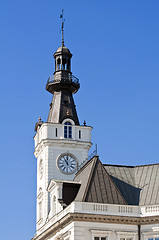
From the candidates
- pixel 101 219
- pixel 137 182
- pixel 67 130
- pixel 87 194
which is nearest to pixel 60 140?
pixel 67 130

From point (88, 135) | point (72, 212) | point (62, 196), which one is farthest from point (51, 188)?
point (88, 135)

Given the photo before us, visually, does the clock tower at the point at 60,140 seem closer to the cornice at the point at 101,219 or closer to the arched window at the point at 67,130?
the arched window at the point at 67,130

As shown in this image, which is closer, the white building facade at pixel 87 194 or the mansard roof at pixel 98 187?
the white building facade at pixel 87 194

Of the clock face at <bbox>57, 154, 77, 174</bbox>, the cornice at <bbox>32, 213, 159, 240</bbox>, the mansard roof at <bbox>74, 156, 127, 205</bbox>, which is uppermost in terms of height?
the clock face at <bbox>57, 154, 77, 174</bbox>

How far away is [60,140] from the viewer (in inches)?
2963

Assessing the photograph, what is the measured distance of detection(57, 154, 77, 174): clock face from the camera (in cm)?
7444

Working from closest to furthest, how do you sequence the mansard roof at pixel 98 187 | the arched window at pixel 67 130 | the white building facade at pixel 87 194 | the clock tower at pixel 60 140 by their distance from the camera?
the white building facade at pixel 87 194, the mansard roof at pixel 98 187, the clock tower at pixel 60 140, the arched window at pixel 67 130

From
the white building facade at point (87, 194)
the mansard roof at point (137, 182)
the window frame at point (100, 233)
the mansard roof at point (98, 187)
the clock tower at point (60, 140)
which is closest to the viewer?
the window frame at point (100, 233)

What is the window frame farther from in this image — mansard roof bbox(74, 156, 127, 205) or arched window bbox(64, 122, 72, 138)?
arched window bbox(64, 122, 72, 138)

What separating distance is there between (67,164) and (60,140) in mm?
2872

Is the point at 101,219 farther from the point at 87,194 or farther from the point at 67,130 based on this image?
the point at 67,130

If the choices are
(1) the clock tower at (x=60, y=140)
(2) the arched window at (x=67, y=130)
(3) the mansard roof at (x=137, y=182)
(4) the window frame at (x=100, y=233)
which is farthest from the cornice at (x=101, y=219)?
(2) the arched window at (x=67, y=130)

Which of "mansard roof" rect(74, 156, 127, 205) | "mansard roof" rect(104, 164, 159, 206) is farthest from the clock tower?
"mansard roof" rect(74, 156, 127, 205)

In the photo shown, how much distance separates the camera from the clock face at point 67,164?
7444 centimetres
